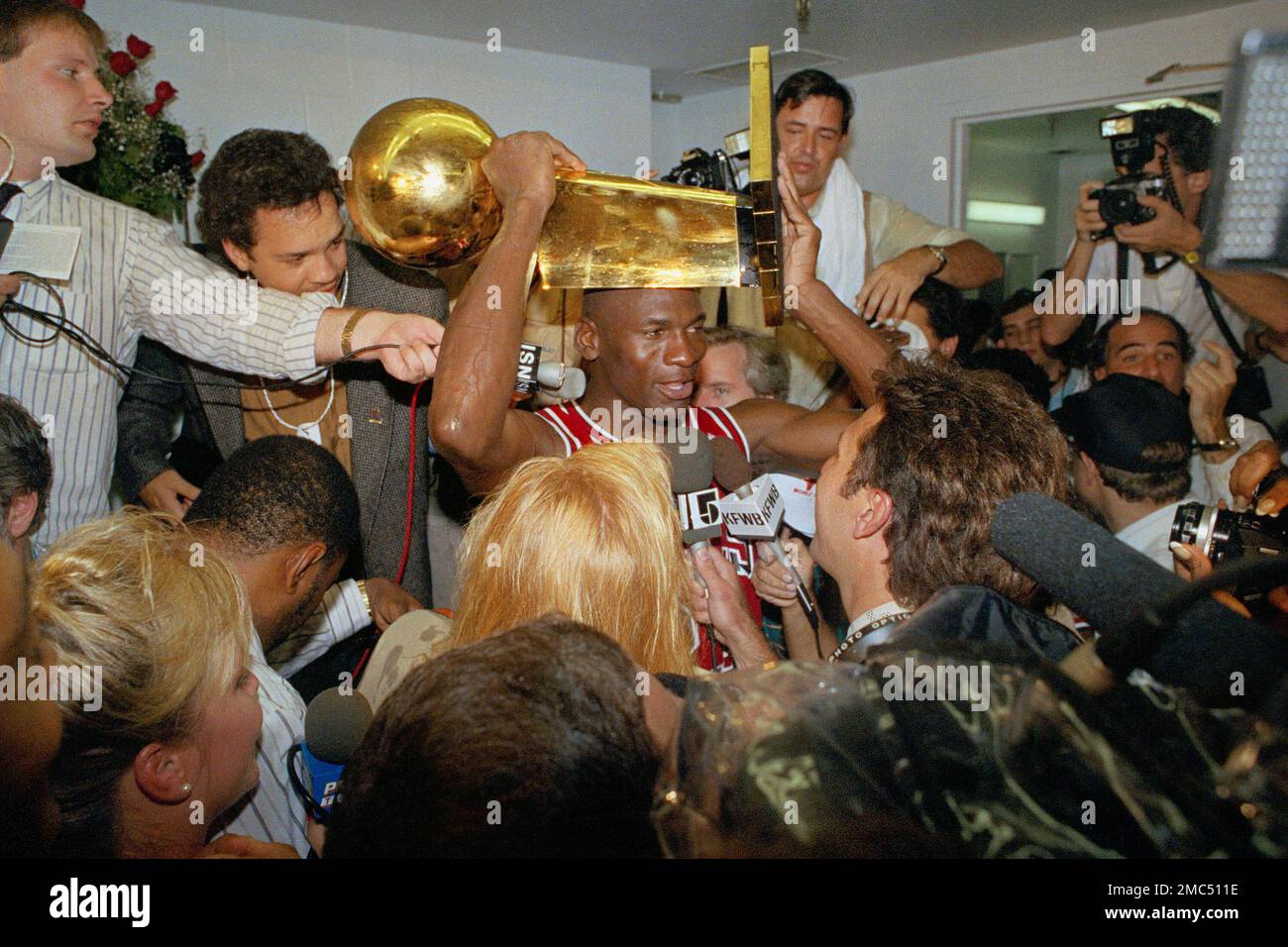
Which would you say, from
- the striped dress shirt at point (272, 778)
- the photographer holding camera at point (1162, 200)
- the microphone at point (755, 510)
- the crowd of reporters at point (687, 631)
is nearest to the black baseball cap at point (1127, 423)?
the crowd of reporters at point (687, 631)

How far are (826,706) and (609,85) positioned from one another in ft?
17.9

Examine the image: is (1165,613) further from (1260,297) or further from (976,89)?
(976,89)

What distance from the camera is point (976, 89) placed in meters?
5.49

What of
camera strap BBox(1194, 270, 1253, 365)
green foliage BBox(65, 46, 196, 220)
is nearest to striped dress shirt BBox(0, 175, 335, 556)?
green foliage BBox(65, 46, 196, 220)

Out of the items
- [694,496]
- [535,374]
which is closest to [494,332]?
[535,374]

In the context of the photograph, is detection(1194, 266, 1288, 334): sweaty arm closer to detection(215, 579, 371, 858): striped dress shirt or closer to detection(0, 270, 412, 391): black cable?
detection(0, 270, 412, 391): black cable

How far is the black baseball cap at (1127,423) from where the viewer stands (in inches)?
95.0

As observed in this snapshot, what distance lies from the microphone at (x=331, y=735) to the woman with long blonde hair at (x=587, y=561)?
0.18m

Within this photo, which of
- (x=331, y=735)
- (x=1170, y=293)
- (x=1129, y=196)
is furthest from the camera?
(x=1170, y=293)

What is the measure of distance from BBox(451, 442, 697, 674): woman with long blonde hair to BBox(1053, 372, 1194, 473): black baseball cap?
1.52 meters

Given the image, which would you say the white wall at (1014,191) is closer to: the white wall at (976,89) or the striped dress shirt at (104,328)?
the white wall at (976,89)

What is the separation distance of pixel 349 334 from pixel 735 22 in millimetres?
3282
